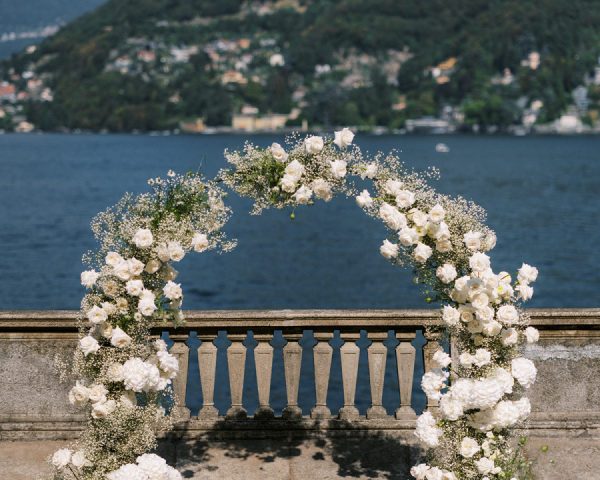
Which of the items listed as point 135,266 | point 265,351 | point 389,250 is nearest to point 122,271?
point 135,266

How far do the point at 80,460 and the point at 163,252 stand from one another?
1253mm

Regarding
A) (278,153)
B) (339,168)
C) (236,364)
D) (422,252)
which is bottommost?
(236,364)

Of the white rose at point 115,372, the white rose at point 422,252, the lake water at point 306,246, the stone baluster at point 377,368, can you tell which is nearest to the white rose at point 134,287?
the white rose at point 115,372

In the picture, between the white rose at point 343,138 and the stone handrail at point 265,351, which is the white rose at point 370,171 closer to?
the white rose at point 343,138

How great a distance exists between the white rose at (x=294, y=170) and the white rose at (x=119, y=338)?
140cm

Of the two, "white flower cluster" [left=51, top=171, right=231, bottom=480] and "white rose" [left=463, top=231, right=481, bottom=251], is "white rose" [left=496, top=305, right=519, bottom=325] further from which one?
"white flower cluster" [left=51, top=171, right=231, bottom=480]

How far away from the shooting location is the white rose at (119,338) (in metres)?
5.96

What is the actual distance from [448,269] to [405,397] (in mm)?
2093

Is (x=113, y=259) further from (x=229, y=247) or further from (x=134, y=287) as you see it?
(x=229, y=247)

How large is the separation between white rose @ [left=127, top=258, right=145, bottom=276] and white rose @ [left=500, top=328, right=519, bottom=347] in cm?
211

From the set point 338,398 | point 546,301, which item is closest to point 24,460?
point 338,398

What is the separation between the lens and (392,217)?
6309mm

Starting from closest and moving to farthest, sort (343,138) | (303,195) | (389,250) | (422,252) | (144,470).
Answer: (144,470)
(422,252)
(389,250)
(303,195)
(343,138)

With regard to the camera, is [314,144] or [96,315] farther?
[314,144]
